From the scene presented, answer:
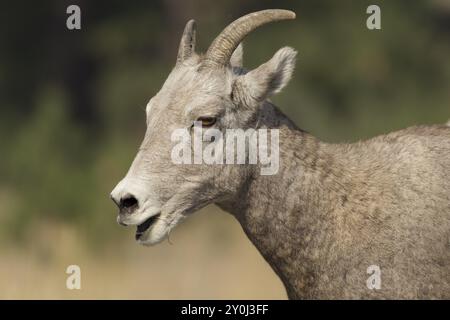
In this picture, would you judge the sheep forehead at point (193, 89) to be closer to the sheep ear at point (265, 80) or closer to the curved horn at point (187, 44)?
the sheep ear at point (265, 80)

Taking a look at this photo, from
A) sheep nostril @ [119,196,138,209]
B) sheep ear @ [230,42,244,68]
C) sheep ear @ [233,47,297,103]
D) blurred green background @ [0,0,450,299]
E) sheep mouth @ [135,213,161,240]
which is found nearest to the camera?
sheep nostril @ [119,196,138,209]

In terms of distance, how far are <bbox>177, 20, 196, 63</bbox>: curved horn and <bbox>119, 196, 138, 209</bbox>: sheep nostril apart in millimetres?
1249

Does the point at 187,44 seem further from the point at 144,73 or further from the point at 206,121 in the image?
the point at 144,73

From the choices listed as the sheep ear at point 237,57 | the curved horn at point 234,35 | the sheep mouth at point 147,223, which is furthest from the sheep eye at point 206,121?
the sheep ear at point 237,57

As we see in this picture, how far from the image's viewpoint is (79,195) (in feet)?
53.7

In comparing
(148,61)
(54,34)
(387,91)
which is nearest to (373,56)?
(387,91)

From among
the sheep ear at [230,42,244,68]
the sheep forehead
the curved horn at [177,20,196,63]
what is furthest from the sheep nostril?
the sheep ear at [230,42,244,68]

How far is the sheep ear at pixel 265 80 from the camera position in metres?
6.82

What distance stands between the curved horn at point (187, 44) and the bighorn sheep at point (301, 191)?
0.13 meters

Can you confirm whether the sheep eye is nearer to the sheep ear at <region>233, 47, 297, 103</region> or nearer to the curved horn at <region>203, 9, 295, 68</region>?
the sheep ear at <region>233, 47, 297, 103</region>

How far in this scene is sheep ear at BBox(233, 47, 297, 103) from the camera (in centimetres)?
682

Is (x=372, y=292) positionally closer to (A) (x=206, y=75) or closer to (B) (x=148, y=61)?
(A) (x=206, y=75)

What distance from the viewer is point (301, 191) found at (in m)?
6.80
